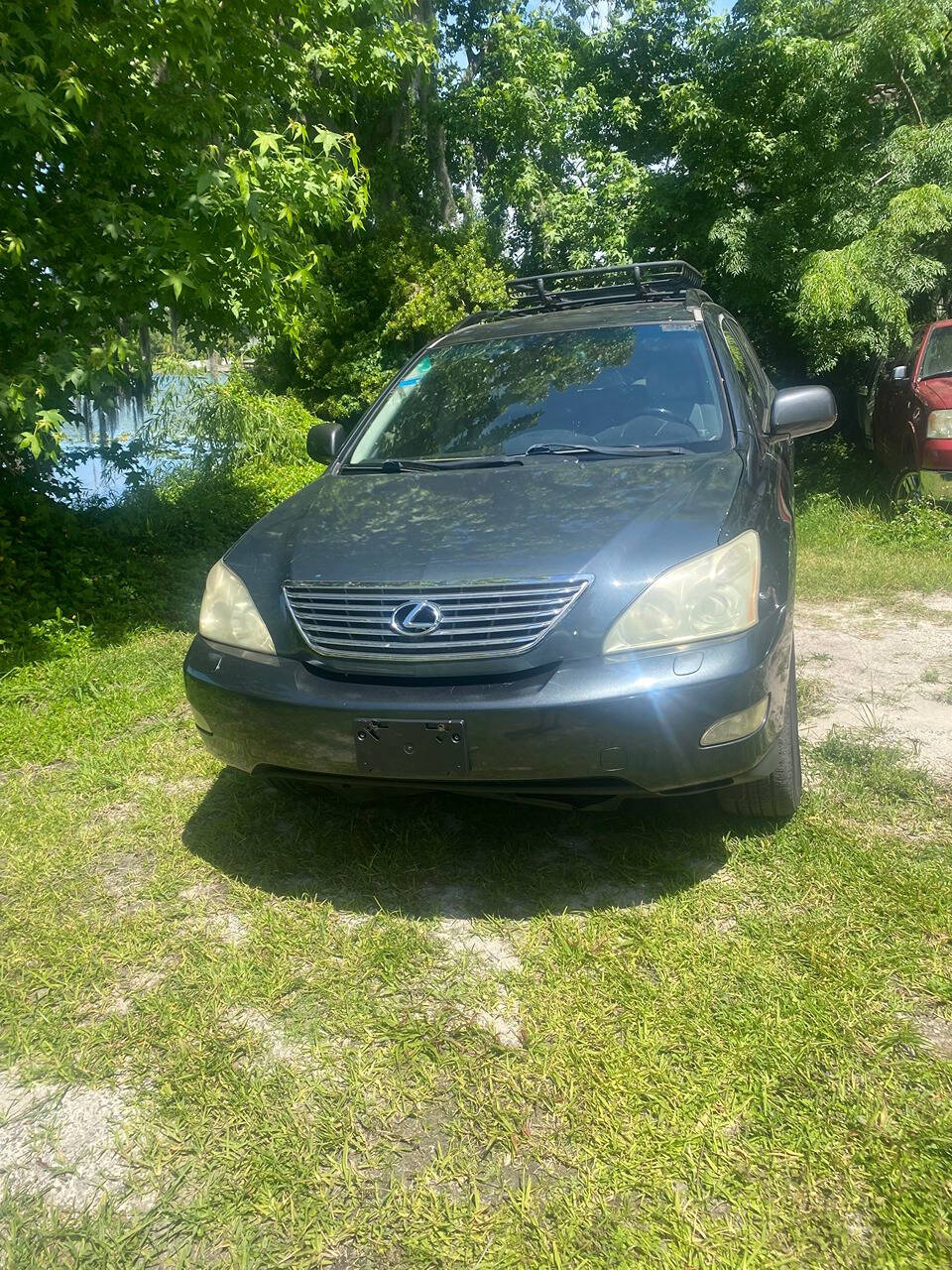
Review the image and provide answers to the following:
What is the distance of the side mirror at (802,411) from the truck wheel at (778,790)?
108cm

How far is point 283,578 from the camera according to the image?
9.12 ft

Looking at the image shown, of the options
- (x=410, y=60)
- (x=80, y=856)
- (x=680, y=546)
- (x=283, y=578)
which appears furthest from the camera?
(x=410, y=60)

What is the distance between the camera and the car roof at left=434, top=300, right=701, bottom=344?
381 centimetres

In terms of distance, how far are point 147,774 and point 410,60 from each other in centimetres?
833

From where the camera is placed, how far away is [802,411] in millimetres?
3492

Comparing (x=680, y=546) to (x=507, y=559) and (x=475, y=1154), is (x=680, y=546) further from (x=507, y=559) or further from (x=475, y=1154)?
(x=475, y=1154)

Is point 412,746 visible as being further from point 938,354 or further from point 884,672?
point 938,354

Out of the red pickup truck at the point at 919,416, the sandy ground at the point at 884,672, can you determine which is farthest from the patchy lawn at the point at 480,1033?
the red pickup truck at the point at 919,416

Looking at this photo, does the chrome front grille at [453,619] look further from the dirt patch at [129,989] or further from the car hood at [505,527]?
the dirt patch at [129,989]

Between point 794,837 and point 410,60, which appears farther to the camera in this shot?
point 410,60

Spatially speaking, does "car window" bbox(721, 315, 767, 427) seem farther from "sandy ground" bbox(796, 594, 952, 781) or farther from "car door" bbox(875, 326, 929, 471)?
"car door" bbox(875, 326, 929, 471)

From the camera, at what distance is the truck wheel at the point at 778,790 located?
2.77 m

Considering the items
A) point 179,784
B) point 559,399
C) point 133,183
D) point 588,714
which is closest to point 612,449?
point 559,399

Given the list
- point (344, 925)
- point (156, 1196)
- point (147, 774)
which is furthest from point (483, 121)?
point (156, 1196)
